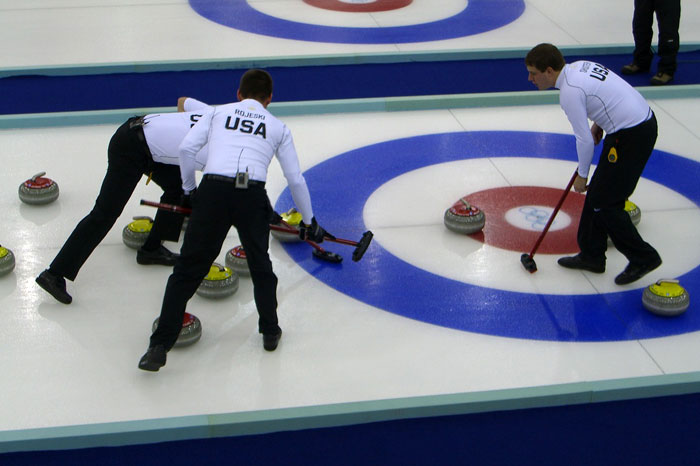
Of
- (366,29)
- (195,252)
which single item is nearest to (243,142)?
(195,252)

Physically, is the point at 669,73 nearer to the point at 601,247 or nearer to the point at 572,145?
the point at 572,145

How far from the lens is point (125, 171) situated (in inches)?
239

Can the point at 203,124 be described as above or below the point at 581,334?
above

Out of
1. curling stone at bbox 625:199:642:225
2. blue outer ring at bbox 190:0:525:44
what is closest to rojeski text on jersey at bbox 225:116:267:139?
curling stone at bbox 625:199:642:225

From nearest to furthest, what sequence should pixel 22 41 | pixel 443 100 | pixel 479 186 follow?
pixel 479 186
pixel 443 100
pixel 22 41

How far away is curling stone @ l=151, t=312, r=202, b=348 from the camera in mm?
5609

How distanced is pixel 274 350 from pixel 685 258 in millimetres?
3131

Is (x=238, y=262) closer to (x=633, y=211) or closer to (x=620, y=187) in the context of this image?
(x=620, y=187)

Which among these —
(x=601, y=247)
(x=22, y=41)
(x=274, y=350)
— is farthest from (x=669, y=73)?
(x=22, y=41)

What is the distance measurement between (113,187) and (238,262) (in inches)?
38.5

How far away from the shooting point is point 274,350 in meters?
5.70

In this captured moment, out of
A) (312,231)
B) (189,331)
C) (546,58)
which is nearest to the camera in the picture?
(189,331)

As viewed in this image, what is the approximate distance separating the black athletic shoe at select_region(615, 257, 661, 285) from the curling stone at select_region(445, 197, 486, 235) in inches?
43.8

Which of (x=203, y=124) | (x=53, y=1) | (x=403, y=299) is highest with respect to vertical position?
(x=203, y=124)
